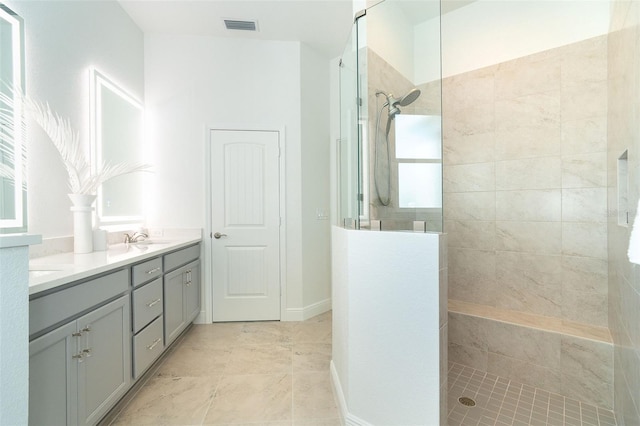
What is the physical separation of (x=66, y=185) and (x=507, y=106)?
137 inches

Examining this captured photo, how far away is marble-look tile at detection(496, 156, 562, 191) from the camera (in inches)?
88.1

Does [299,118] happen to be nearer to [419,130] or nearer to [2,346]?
[419,130]

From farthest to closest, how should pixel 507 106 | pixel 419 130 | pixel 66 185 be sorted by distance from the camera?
pixel 507 106 < pixel 66 185 < pixel 419 130

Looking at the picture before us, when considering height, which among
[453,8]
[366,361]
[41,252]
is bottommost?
[366,361]

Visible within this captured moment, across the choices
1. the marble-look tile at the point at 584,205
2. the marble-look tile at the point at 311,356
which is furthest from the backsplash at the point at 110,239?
the marble-look tile at the point at 584,205

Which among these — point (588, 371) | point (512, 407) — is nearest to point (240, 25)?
point (512, 407)

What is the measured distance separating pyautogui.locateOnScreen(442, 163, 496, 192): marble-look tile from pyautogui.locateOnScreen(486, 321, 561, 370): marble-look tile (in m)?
1.14

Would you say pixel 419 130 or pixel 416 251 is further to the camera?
pixel 419 130

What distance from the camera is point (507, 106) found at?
244 cm

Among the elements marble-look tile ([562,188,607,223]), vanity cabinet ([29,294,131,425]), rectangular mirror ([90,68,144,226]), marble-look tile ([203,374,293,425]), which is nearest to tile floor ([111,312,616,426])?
marble-look tile ([203,374,293,425])

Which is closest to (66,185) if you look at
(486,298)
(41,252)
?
(41,252)

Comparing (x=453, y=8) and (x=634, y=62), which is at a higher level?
(x=453, y=8)

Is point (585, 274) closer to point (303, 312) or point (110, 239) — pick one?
point (303, 312)

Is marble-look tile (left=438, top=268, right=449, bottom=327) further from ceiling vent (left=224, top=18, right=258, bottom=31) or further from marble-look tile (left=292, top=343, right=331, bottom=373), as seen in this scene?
ceiling vent (left=224, top=18, right=258, bottom=31)
